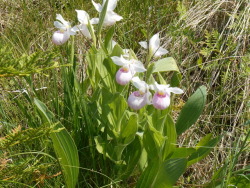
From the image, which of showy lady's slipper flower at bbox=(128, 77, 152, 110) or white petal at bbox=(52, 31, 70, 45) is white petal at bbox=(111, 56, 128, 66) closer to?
showy lady's slipper flower at bbox=(128, 77, 152, 110)

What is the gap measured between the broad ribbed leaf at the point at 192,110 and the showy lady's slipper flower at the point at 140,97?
0.26 m

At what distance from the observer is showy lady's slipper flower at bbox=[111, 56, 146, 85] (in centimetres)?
133

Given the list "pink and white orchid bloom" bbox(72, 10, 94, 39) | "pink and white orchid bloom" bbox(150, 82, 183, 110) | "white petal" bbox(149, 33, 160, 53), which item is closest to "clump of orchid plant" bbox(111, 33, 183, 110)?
"pink and white orchid bloom" bbox(150, 82, 183, 110)

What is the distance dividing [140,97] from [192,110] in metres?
0.32

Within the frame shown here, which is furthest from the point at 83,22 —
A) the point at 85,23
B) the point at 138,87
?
the point at 138,87

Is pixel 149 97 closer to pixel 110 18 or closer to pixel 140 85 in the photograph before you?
pixel 140 85

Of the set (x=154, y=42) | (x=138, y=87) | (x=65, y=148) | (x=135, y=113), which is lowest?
(x=65, y=148)

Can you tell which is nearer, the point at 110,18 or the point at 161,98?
the point at 161,98

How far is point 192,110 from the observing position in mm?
1541


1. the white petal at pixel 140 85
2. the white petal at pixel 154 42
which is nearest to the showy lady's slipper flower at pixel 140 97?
the white petal at pixel 140 85

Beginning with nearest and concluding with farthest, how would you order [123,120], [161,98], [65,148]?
[161,98], [65,148], [123,120]

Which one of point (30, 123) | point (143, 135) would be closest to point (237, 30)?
point (143, 135)

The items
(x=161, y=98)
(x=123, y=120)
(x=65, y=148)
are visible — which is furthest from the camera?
(x=123, y=120)

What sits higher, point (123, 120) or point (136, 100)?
point (136, 100)
